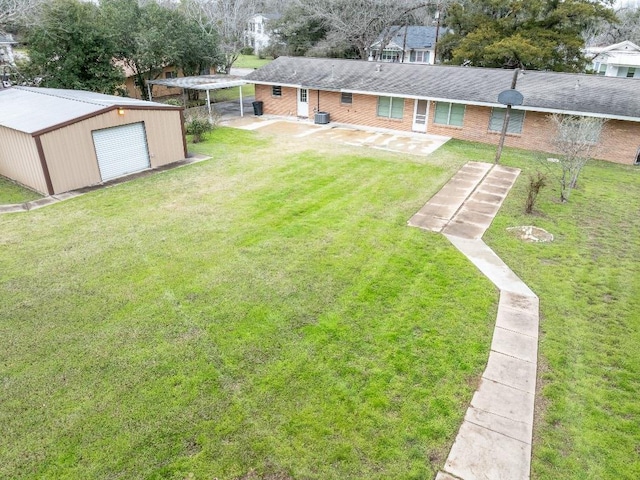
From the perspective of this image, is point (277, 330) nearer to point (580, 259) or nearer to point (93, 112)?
point (580, 259)

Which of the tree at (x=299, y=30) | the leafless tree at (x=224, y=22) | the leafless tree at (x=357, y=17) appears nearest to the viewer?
the leafless tree at (x=224, y=22)

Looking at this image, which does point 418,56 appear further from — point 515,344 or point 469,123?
point 515,344

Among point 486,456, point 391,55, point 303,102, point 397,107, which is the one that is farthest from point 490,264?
point 391,55

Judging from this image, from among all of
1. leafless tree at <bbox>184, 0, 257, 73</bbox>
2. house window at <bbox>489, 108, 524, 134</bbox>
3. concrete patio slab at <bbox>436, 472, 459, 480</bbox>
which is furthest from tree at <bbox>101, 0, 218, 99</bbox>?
concrete patio slab at <bbox>436, 472, 459, 480</bbox>

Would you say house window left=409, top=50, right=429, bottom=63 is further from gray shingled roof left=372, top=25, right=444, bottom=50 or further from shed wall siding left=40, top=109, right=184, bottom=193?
shed wall siding left=40, top=109, right=184, bottom=193

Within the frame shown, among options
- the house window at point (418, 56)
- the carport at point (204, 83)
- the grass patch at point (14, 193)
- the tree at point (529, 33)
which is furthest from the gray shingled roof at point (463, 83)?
the house window at point (418, 56)

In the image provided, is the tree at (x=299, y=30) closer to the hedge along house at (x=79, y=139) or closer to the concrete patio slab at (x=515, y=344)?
the hedge along house at (x=79, y=139)
